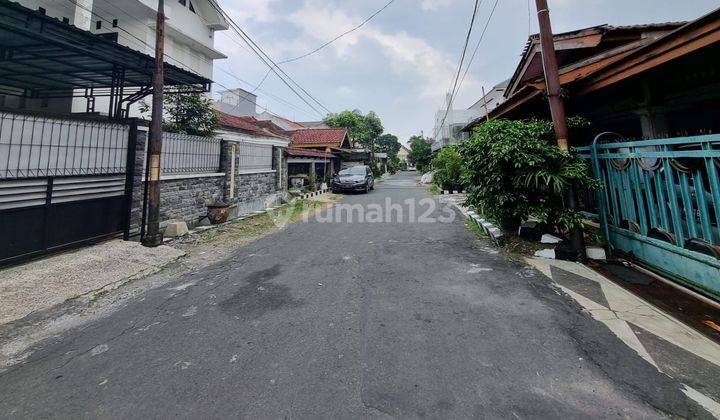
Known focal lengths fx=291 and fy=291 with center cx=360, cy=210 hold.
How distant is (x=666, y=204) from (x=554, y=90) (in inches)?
85.7

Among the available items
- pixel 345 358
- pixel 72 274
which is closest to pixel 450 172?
pixel 345 358

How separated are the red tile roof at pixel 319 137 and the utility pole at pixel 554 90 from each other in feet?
61.1

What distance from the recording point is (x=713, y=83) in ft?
13.2

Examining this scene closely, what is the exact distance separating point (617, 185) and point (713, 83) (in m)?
1.73

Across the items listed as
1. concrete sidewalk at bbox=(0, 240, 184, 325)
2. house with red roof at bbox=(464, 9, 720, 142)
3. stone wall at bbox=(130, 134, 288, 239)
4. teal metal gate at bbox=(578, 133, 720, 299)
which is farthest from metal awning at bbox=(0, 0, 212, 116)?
teal metal gate at bbox=(578, 133, 720, 299)

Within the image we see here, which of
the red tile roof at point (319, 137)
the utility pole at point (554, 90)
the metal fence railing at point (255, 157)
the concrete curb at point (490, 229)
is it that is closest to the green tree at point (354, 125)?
the red tile roof at point (319, 137)

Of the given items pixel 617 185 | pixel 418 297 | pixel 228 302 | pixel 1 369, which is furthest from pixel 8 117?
pixel 617 185

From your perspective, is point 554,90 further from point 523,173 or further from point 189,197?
point 189,197

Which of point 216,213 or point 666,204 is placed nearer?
point 666,204

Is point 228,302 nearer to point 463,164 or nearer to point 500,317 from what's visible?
point 500,317

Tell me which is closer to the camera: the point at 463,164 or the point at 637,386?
the point at 637,386

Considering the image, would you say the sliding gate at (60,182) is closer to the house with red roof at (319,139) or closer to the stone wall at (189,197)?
the stone wall at (189,197)

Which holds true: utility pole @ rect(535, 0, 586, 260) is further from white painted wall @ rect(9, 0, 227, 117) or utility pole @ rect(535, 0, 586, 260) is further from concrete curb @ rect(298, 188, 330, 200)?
white painted wall @ rect(9, 0, 227, 117)

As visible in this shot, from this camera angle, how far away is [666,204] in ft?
12.1
